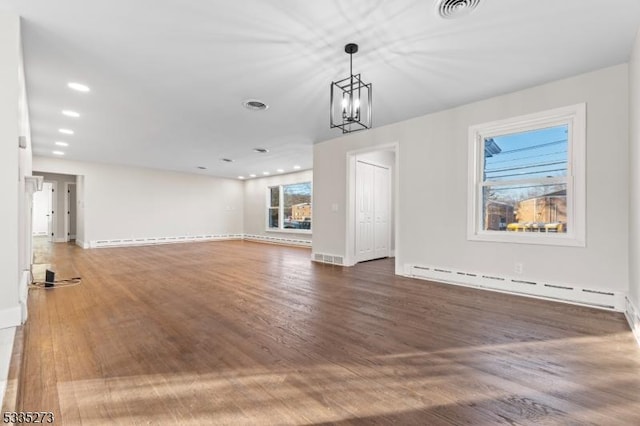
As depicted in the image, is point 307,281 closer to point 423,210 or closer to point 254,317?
point 254,317

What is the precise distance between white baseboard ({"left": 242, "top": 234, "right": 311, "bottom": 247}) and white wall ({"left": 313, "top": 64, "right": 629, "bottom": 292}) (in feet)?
11.0

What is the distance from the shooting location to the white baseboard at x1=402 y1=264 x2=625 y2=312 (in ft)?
10.0

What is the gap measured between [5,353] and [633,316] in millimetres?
4896

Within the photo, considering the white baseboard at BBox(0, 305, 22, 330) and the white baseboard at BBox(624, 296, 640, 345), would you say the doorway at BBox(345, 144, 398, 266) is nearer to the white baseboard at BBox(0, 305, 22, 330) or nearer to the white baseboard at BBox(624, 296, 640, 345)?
the white baseboard at BBox(624, 296, 640, 345)

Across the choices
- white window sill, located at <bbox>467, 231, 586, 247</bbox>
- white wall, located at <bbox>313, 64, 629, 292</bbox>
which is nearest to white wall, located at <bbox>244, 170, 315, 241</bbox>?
white wall, located at <bbox>313, 64, 629, 292</bbox>

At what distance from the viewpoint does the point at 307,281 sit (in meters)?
4.32

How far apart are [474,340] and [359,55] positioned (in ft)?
8.99

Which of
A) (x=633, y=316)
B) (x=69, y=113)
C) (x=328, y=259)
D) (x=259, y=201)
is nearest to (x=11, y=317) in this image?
(x=69, y=113)

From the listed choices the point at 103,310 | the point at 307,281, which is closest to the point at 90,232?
the point at 103,310

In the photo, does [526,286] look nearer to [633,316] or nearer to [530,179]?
[633,316]

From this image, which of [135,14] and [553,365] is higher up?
[135,14]

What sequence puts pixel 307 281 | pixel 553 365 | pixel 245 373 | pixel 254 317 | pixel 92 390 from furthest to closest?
pixel 307 281
pixel 254 317
pixel 553 365
pixel 245 373
pixel 92 390

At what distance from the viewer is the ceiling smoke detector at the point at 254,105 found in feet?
13.2

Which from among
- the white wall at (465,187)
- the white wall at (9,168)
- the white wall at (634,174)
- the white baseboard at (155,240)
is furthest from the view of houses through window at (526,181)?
the white baseboard at (155,240)
